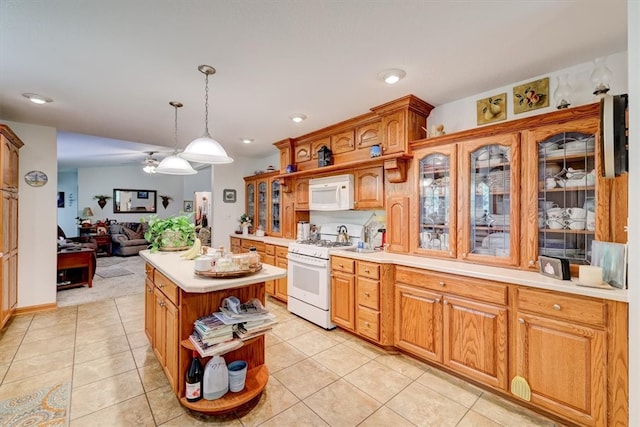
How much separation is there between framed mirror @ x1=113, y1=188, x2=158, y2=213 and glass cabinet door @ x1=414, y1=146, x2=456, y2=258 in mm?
9441

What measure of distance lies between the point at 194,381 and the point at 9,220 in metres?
3.15

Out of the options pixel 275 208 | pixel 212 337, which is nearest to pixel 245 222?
pixel 275 208

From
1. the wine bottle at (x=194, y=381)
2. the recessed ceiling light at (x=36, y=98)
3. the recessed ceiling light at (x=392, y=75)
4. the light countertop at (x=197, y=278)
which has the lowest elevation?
the wine bottle at (x=194, y=381)

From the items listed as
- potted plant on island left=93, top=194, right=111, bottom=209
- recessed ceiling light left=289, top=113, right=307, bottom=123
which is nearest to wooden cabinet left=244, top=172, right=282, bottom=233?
recessed ceiling light left=289, top=113, right=307, bottom=123

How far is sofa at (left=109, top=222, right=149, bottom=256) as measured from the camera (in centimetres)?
779

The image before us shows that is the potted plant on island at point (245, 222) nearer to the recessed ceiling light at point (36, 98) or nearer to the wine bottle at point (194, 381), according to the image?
the recessed ceiling light at point (36, 98)

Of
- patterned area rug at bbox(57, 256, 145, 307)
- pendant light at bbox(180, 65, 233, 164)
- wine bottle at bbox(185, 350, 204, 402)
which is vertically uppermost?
pendant light at bbox(180, 65, 233, 164)

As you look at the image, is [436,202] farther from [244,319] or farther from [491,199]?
[244,319]

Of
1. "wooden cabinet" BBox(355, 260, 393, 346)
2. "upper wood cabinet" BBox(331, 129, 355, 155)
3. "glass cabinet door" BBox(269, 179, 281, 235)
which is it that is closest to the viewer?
"wooden cabinet" BBox(355, 260, 393, 346)

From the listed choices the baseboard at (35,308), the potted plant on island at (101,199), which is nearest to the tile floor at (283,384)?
the baseboard at (35,308)

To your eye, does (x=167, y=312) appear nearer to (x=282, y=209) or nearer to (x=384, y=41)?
(x=384, y=41)

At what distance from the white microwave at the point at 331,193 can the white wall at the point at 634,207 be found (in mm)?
2488

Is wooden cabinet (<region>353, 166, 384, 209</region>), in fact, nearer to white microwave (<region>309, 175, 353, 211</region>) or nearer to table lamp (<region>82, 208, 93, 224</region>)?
white microwave (<region>309, 175, 353, 211</region>)

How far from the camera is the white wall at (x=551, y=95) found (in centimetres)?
199
